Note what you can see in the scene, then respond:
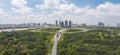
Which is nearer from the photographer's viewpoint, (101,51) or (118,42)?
(101,51)

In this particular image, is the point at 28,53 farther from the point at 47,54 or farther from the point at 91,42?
the point at 91,42

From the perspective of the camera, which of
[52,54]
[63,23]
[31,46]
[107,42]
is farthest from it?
[63,23]

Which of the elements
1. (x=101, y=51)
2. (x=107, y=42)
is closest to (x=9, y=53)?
(x=101, y=51)

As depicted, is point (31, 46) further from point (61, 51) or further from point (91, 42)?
point (91, 42)

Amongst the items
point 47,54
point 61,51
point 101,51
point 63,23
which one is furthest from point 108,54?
point 63,23

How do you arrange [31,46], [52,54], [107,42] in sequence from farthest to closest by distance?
1. [107,42]
2. [31,46]
3. [52,54]

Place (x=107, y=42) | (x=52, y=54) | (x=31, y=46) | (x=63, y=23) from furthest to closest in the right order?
(x=63, y=23)
(x=107, y=42)
(x=31, y=46)
(x=52, y=54)

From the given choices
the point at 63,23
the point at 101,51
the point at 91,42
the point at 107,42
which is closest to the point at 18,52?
the point at 101,51

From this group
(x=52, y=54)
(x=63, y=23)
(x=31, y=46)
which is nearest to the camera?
(x=52, y=54)
